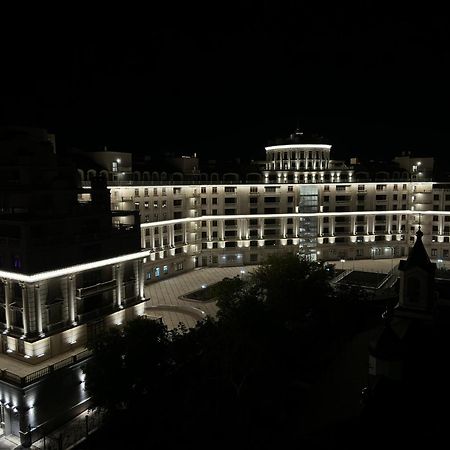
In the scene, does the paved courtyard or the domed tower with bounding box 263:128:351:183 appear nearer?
the paved courtyard

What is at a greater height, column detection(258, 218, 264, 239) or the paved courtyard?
column detection(258, 218, 264, 239)

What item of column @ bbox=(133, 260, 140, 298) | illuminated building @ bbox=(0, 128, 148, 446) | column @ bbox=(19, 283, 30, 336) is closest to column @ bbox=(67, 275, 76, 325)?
illuminated building @ bbox=(0, 128, 148, 446)

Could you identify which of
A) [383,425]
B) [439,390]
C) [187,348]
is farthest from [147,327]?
[439,390]

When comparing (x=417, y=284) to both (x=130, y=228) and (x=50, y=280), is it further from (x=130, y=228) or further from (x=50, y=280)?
(x=50, y=280)

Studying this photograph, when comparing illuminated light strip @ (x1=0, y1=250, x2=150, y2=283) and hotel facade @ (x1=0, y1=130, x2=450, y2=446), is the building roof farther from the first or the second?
illuminated light strip @ (x1=0, y1=250, x2=150, y2=283)

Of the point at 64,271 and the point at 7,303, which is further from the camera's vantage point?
the point at 64,271

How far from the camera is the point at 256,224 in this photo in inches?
3297

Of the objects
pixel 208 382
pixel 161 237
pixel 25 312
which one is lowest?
pixel 208 382

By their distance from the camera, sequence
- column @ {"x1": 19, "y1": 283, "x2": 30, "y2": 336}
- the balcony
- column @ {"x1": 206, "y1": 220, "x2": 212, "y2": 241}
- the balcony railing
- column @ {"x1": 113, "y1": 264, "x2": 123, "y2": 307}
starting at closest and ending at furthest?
the balcony railing
column @ {"x1": 19, "y1": 283, "x2": 30, "y2": 336}
the balcony
column @ {"x1": 113, "y1": 264, "x2": 123, "y2": 307}
column @ {"x1": 206, "y1": 220, "x2": 212, "y2": 241}

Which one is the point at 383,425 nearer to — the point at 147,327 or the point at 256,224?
the point at 147,327

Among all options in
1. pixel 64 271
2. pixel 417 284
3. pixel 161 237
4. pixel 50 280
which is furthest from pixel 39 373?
pixel 161 237

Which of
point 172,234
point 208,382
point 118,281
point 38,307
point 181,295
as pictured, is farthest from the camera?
point 172,234

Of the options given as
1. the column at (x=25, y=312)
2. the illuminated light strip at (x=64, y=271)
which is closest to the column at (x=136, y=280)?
the illuminated light strip at (x=64, y=271)

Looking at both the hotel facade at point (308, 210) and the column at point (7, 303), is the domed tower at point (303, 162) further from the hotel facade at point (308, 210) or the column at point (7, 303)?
the column at point (7, 303)
